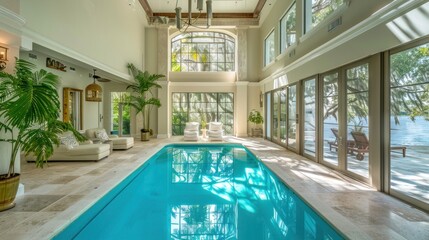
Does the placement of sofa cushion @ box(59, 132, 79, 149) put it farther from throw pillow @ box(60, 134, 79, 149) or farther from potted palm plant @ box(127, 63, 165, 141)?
potted palm plant @ box(127, 63, 165, 141)

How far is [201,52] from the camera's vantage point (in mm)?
13734

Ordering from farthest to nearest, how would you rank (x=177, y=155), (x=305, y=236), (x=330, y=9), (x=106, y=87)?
(x=106, y=87) < (x=177, y=155) < (x=330, y=9) < (x=305, y=236)

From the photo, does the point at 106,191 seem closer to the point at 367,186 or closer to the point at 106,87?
the point at 367,186

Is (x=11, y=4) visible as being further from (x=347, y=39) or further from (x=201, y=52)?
(x=201, y=52)

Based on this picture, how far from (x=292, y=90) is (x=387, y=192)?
488 cm

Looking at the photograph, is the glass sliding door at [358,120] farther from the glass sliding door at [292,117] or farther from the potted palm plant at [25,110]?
the potted palm plant at [25,110]

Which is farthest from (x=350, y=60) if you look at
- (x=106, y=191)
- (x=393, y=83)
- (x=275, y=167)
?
(x=106, y=191)

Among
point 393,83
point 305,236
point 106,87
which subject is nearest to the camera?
point 305,236

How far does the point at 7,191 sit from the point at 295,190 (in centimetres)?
404

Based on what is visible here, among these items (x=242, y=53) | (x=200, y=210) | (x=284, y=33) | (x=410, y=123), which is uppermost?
(x=242, y=53)

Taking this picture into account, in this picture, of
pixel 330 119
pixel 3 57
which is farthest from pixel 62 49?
pixel 330 119

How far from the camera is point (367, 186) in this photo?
4410 mm

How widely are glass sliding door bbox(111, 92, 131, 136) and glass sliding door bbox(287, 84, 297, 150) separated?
8233 millimetres

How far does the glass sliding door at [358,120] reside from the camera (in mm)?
4602
